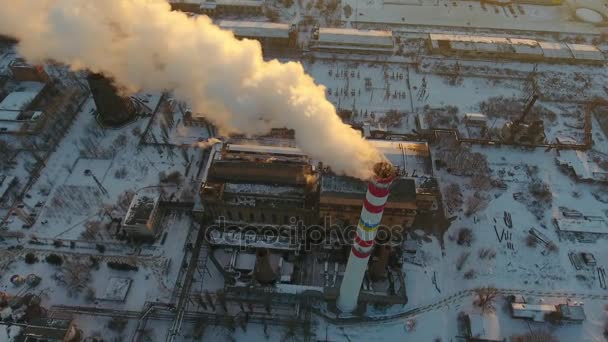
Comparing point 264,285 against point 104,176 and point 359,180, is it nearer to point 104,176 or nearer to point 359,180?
point 359,180

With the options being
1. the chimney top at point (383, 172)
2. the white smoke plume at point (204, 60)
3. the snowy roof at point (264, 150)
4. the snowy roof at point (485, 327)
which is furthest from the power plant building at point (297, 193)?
the chimney top at point (383, 172)

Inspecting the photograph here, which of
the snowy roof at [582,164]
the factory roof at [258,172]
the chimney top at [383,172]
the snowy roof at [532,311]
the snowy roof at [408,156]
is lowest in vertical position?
the chimney top at [383,172]

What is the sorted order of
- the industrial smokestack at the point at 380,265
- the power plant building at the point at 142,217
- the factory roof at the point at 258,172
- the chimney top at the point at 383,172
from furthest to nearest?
1. the power plant building at the point at 142,217
2. the factory roof at the point at 258,172
3. the industrial smokestack at the point at 380,265
4. the chimney top at the point at 383,172

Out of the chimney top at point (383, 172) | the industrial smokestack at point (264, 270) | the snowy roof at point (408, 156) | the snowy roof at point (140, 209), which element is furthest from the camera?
the snowy roof at point (408, 156)

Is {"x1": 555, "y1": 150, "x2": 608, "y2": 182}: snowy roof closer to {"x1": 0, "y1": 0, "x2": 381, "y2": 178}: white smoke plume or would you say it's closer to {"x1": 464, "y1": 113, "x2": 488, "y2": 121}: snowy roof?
{"x1": 464, "y1": 113, "x2": 488, "y2": 121}: snowy roof

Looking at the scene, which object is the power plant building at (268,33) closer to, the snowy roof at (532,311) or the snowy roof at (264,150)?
the snowy roof at (264,150)

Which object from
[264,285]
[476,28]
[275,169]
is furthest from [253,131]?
[476,28]
